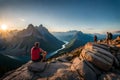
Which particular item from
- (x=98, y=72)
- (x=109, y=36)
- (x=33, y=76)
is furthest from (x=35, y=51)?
(x=109, y=36)

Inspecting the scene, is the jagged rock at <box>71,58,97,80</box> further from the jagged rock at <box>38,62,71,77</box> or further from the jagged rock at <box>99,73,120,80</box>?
the jagged rock at <box>38,62,71,77</box>

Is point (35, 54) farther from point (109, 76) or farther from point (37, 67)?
point (109, 76)

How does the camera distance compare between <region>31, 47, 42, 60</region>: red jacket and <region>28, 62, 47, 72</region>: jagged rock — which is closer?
<region>28, 62, 47, 72</region>: jagged rock

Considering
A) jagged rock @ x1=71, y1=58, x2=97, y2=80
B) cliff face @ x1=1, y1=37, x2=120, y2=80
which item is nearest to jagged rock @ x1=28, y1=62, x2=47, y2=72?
cliff face @ x1=1, y1=37, x2=120, y2=80

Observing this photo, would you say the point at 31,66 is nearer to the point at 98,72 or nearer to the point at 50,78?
the point at 50,78

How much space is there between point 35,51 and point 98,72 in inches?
406

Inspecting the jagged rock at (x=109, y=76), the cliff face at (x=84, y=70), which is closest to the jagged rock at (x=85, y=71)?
the cliff face at (x=84, y=70)

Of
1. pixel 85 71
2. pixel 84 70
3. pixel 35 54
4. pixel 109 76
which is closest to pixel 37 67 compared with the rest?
pixel 35 54

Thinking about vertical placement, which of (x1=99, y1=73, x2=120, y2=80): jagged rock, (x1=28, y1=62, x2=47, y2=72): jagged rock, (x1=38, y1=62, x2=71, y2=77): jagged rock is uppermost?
(x1=28, y1=62, x2=47, y2=72): jagged rock

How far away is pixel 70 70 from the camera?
20969mm

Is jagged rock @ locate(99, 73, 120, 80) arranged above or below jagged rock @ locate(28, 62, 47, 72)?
below

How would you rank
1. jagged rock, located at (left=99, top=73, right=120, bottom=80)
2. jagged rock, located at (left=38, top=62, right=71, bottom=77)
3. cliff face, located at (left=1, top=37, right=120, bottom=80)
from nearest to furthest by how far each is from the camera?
jagged rock, located at (left=99, top=73, right=120, bottom=80)
cliff face, located at (left=1, top=37, right=120, bottom=80)
jagged rock, located at (left=38, top=62, right=71, bottom=77)

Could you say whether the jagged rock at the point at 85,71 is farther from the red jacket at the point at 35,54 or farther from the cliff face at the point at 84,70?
the red jacket at the point at 35,54

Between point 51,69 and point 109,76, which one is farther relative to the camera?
point 51,69
